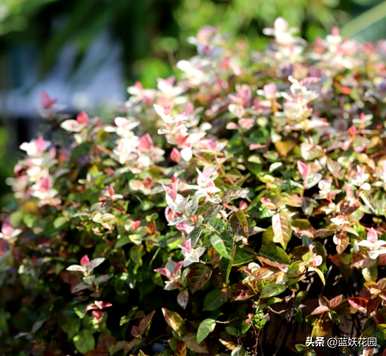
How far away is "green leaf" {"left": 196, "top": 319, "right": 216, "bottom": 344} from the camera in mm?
1389

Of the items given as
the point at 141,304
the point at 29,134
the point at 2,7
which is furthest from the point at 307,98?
the point at 29,134

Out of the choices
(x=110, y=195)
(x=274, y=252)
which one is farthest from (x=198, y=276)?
(x=110, y=195)

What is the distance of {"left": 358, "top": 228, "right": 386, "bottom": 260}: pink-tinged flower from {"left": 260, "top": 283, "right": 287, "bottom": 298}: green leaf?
0.17m

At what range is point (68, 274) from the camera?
1651 millimetres

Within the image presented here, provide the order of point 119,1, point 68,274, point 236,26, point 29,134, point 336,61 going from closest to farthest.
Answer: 1. point 68,274
2. point 336,61
3. point 236,26
4. point 119,1
5. point 29,134

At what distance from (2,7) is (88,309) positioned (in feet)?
16.8

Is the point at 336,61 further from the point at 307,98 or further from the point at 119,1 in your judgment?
the point at 119,1

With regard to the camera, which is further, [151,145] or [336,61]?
[336,61]

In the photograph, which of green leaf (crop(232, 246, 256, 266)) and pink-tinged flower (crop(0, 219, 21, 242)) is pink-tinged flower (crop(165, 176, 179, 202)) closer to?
green leaf (crop(232, 246, 256, 266))

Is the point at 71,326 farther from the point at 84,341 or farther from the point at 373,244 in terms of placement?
Answer: the point at 373,244

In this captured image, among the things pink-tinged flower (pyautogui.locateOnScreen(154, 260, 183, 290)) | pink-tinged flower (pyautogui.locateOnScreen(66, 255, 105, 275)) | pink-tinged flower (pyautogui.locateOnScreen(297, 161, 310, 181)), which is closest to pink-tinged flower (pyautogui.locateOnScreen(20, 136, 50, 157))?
pink-tinged flower (pyautogui.locateOnScreen(66, 255, 105, 275))

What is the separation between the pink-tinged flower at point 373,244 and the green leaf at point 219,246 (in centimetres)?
27

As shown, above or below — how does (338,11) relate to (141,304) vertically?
below

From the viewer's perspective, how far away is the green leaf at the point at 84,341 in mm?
1552
